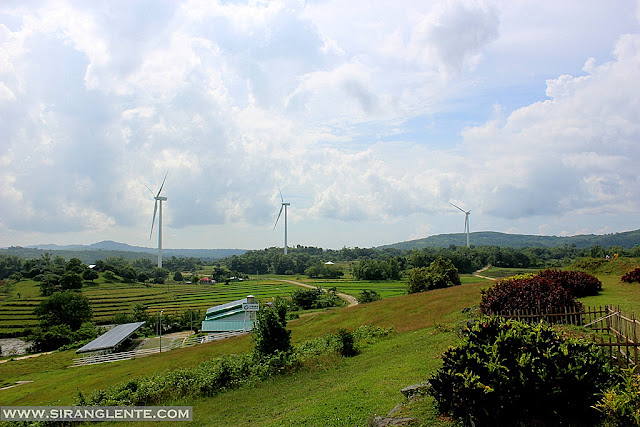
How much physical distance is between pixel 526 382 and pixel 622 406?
4.32 feet

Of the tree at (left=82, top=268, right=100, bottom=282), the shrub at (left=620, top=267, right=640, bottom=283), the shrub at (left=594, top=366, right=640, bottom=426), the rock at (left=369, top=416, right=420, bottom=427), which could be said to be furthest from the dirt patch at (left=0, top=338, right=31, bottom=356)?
the shrub at (left=594, top=366, right=640, bottom=426)

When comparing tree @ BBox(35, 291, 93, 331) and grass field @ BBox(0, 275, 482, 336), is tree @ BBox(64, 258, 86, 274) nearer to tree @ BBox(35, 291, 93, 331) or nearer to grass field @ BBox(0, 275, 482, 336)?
grass field @ BBox(0, 275, 482, 336)

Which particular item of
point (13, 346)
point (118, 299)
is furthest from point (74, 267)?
point (13, 346)

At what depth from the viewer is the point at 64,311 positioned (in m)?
76.6

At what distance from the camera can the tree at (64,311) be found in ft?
248

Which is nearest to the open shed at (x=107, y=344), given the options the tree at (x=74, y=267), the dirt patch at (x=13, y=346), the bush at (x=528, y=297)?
the dirt patch at (x=13, y=346)

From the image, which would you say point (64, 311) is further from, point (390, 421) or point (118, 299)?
point (390, 421)

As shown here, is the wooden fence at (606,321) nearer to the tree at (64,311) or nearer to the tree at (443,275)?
the tree at (443,275)

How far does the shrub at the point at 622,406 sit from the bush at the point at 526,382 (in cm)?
24

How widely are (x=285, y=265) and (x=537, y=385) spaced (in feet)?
538

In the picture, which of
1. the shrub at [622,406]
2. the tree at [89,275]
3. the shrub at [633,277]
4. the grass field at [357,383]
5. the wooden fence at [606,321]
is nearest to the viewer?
the shrub at [622,406]

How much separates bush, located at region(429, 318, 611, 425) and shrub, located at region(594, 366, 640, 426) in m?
0.24

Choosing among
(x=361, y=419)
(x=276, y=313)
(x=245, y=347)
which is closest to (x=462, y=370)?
(x=361, y=419)

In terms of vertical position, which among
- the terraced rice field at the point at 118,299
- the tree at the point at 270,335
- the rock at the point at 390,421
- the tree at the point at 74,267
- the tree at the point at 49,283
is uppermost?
the rock at the point at 390,421
